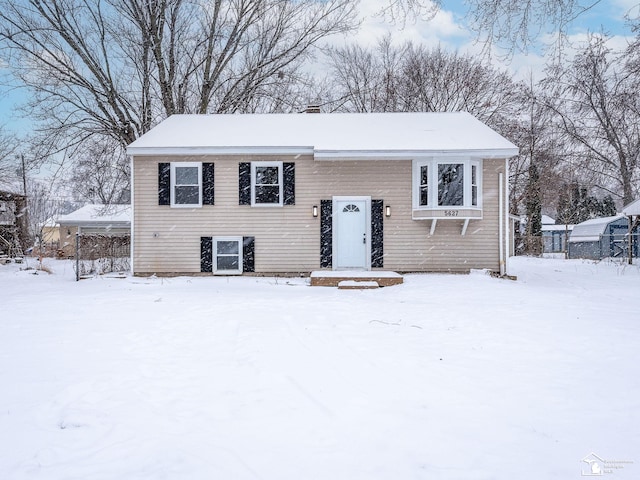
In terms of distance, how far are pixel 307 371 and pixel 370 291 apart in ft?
19.1

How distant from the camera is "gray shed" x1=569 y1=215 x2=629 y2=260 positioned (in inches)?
865

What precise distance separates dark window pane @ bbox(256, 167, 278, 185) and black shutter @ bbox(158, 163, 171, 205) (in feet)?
8.27

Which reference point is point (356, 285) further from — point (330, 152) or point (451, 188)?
point (451, 188)

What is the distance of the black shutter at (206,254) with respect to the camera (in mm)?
12500

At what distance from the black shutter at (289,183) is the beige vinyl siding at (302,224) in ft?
0.34

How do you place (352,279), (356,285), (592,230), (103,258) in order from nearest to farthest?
1. (356,285)
2. (352,279)
3. (103,258)
4. (592,230)

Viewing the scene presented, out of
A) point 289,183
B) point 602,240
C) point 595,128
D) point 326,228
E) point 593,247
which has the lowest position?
point 593,247

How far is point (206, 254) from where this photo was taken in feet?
41.1

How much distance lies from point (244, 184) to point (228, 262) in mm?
2258

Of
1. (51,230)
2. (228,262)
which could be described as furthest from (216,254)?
(51,230)

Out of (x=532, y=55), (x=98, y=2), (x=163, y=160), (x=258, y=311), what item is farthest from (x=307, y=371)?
(x=98, y=2)

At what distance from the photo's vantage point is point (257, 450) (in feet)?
8.95

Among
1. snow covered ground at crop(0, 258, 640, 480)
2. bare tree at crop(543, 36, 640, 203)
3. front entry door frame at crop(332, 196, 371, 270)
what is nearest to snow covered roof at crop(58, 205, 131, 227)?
front entry door frame at crop(332, 196, 371, 270)

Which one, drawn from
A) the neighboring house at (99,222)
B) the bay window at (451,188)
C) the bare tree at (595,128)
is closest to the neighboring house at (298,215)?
the bay window at (451,188)
